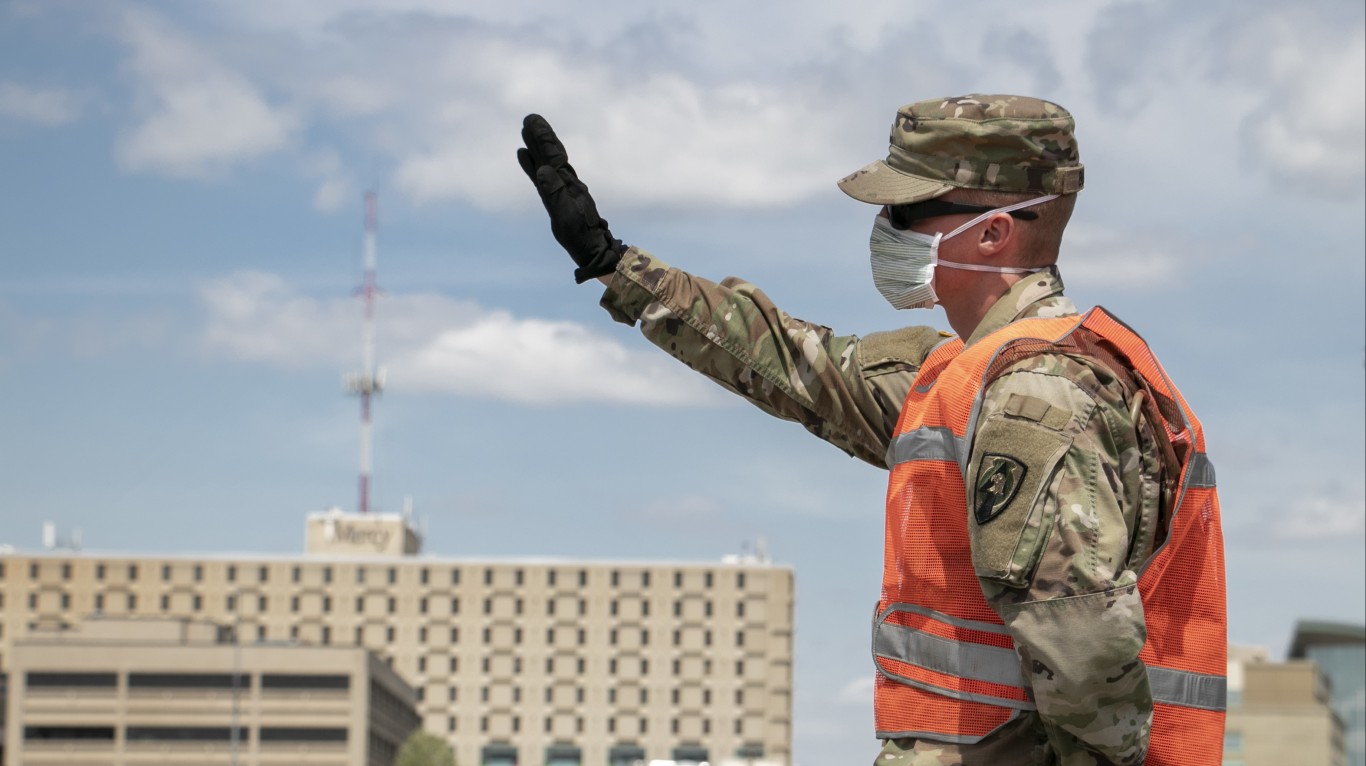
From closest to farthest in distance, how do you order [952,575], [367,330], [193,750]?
1. [952,575]
2. [193,750]
3. [367,330]

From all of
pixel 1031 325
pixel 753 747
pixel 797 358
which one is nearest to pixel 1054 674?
pixel 1031 325

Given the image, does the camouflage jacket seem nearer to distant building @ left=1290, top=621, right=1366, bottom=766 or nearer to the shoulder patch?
the shoulder patch

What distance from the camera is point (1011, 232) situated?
384 cm

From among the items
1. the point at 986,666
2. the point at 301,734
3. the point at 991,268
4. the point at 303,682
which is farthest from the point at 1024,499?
the point at 301,734

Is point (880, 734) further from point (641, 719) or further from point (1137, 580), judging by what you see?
point (641, 719)

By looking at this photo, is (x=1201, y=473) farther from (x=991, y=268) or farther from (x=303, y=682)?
(x=303, y=682)

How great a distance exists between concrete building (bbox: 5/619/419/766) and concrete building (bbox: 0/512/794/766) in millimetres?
34158

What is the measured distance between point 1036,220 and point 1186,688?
0.93 m

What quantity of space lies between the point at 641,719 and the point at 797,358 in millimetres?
160795

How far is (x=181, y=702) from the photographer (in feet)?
402

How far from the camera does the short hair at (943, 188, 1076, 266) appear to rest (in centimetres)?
385

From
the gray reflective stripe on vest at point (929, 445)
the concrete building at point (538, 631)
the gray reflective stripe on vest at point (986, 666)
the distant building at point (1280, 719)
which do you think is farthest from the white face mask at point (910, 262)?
the concrete building at point (538, 631)

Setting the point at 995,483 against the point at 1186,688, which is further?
the point at 1186,688

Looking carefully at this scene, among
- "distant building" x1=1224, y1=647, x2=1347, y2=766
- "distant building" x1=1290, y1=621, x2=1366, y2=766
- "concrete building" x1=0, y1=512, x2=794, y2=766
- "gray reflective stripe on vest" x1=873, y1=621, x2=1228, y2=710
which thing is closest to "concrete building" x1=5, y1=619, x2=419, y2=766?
"concrete building" x1=0, y1=512, x2=794, y2=766
